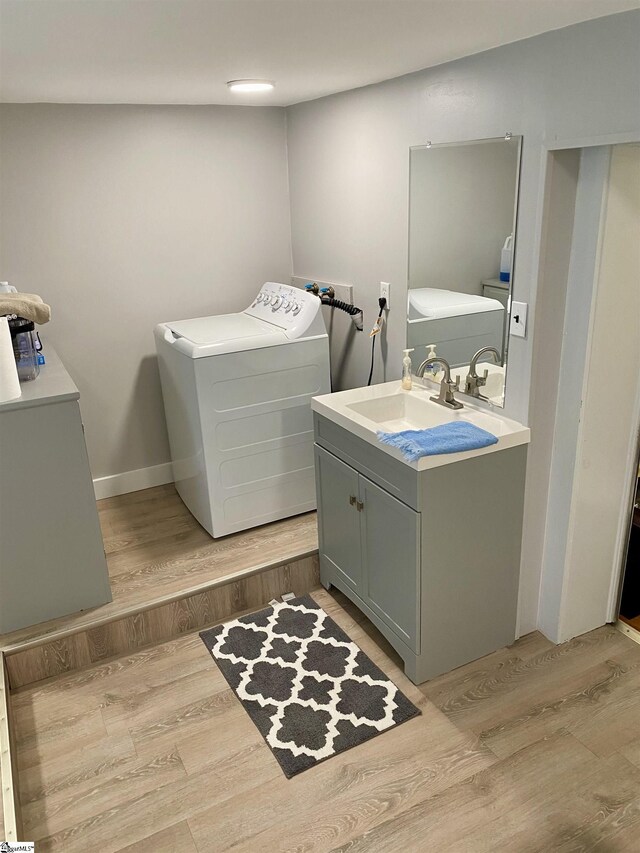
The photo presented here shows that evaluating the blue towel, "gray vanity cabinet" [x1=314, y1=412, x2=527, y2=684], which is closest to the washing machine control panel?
"gray vanity cabinet" [x1=314, y1=412, x2=527, y2=684]

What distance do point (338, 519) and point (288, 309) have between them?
109 centimetres

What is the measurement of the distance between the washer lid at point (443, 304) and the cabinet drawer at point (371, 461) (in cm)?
62

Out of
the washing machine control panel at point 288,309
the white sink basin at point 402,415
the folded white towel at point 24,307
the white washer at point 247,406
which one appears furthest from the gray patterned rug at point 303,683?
the folded white towel at point 24,307

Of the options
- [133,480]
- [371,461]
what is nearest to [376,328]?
[371,461]

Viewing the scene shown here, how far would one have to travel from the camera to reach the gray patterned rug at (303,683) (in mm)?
2205

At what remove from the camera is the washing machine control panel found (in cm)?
306

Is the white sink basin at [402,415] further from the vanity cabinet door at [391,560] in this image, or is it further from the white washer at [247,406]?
the white washer at [247,406]

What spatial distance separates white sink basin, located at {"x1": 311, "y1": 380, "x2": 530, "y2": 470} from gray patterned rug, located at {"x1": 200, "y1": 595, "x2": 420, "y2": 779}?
87cm

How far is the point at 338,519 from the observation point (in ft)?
8.92

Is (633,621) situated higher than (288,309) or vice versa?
(288,309)

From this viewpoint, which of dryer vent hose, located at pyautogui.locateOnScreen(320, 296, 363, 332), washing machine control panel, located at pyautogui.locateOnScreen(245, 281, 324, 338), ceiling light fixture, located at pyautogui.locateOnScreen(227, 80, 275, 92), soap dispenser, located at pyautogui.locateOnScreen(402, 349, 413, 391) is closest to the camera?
ceiling light fixture, located at pyautogui.locateOnScreen(227, 80, 275, 92)

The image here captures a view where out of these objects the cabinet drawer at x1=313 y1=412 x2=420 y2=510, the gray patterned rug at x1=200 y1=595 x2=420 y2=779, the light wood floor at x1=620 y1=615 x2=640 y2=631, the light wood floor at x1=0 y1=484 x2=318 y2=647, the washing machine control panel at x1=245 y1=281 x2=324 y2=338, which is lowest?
the gray patterned rug at x1=200 y1=595 x2=420 y2=779

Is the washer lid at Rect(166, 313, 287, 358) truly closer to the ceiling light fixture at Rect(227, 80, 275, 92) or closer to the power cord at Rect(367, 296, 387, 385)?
the power cord at Rect(367, 296, 387, 385)

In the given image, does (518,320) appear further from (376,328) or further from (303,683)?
(303,683)
